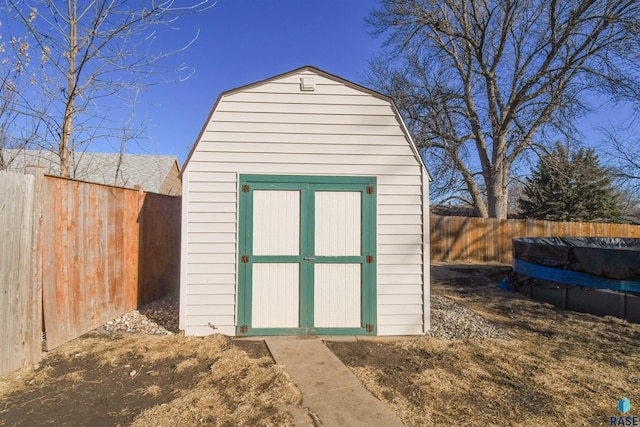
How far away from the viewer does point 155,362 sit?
3621mm

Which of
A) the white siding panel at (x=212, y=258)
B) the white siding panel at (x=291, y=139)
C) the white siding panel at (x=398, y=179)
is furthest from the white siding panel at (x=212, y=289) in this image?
the white siding panel at (x=398, y=179)

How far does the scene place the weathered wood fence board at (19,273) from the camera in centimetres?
312

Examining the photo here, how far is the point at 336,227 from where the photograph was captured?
450 cm

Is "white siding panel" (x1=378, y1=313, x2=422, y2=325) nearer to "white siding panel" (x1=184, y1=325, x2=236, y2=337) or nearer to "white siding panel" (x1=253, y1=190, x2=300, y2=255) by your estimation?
"white siding panel" (x1=253, y1=190, x2=300, y2=255)

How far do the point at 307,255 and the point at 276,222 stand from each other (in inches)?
24.0

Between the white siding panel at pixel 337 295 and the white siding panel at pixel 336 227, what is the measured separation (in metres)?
0.22

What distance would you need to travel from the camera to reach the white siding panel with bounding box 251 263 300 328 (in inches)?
174

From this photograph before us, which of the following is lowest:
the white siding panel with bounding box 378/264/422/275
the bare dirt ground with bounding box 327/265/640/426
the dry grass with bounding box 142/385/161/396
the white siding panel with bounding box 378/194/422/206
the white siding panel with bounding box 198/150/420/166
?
the bare dirt ground with bounding box 327/265/640/426

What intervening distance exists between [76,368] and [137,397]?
106 centimetres

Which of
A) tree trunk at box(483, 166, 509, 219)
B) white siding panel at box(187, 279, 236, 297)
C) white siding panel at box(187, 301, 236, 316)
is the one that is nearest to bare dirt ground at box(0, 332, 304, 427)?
white siding panel at box(187, 301, 236, 316)

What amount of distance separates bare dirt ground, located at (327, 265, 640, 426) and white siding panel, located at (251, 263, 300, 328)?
741 millimetres

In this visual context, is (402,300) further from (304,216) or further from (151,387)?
(151,387)

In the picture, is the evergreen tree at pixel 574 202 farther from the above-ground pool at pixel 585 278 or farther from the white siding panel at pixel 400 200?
the white siding panel at pixel 400 200

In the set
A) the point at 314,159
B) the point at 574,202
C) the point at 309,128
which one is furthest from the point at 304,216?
the point at 574,202
